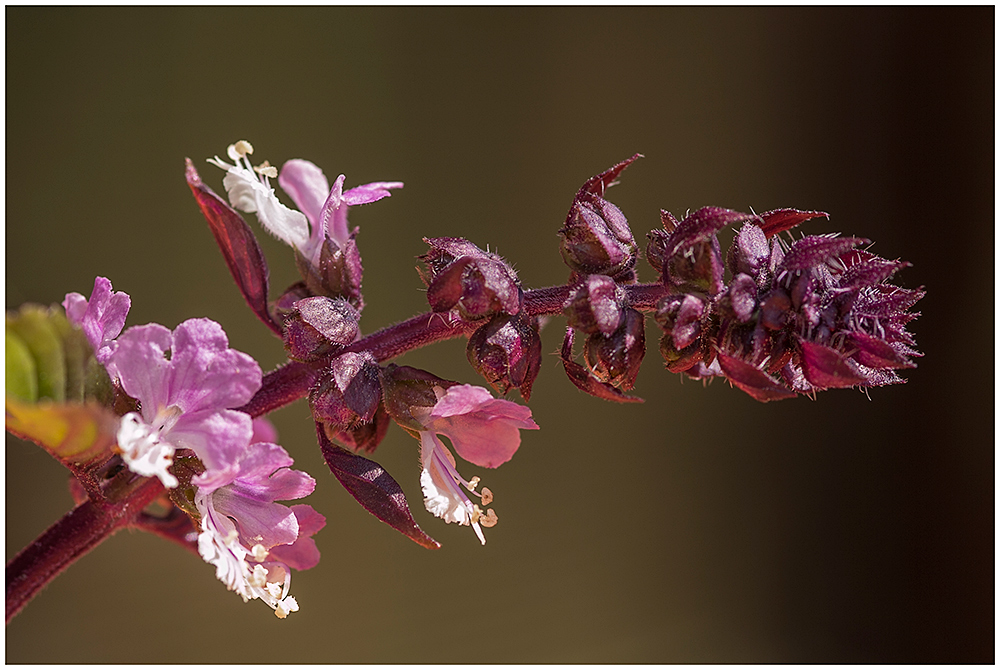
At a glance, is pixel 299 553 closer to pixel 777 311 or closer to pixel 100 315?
pixel 100 315

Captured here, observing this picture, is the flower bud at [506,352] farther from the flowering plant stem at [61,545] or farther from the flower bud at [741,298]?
the flowering plant stem at [61,545]

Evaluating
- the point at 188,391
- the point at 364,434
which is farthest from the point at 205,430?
the point at 364,434

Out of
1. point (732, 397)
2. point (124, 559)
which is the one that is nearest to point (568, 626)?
point (732, 397)

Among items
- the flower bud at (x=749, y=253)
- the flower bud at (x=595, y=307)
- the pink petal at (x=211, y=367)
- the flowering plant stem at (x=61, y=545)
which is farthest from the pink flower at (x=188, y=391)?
the flower bud at (x=749, y=253)

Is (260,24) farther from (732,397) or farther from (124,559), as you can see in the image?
(732,397)

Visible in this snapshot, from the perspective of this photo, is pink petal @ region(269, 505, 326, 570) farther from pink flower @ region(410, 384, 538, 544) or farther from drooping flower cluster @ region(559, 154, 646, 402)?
drooping flower cluster @ region(559, 154, 646, 402)
